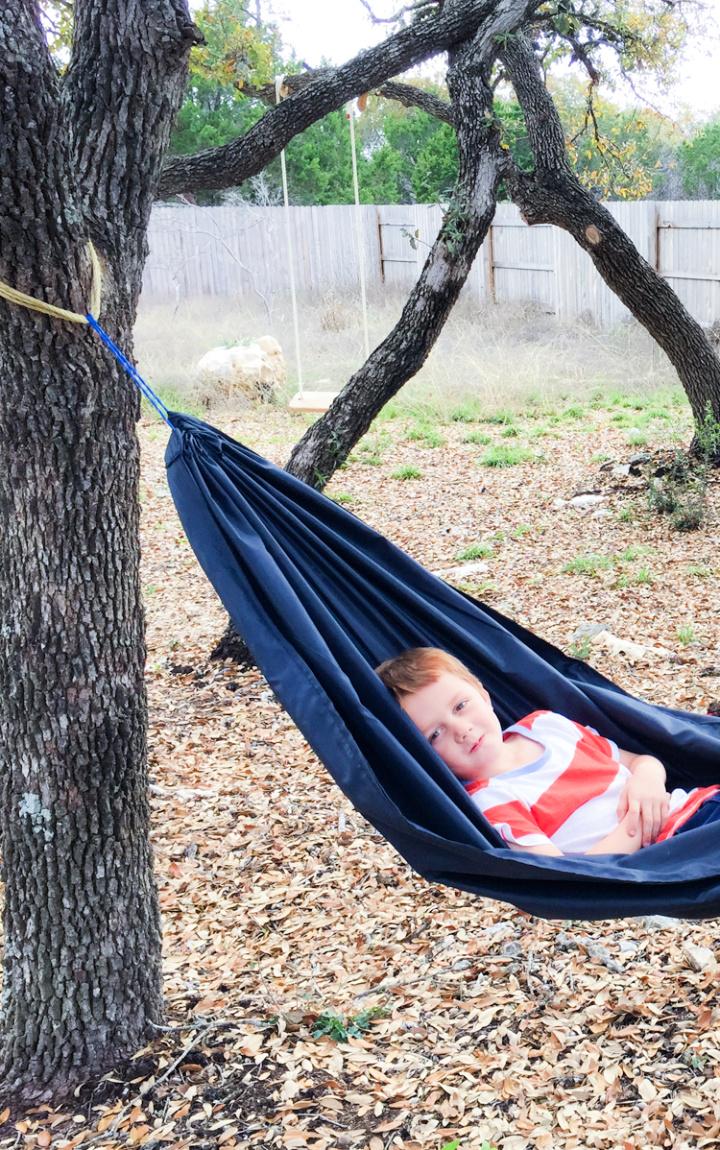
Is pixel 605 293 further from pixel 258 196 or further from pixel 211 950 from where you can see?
pixel 211 950

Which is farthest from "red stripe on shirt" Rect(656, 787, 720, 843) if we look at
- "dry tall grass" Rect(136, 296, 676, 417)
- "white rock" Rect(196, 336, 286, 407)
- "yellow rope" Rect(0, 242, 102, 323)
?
"white rock" Rect(196, 336, 286, 407)

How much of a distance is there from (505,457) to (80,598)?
16.2 ft

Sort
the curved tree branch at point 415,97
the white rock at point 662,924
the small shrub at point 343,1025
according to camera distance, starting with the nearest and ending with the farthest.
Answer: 1. the small shrub at point 343,1025
2. the white rock at point 662,924
3. the curved tree branch at point 415,97

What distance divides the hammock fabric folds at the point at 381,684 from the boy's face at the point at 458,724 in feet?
0.40

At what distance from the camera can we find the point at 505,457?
255 inches

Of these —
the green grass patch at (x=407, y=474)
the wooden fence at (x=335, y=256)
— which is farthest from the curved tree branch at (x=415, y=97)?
the wooden fence at (x=335, y=256)

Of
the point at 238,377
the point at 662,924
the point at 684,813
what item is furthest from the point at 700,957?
the point at 238,377

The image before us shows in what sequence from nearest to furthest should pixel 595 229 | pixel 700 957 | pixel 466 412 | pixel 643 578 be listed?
1. pixel 700 957
2. pixel 643 578
3. pixel 595 229
4. pixel 466 412

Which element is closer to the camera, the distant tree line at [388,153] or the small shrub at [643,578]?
the small shrub at [643,578]

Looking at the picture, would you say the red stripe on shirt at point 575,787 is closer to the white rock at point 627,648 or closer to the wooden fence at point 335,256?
the white rock at point 627,648

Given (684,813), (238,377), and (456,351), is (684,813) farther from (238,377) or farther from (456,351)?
(456,351)

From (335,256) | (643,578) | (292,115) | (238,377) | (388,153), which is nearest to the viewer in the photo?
(292,115)

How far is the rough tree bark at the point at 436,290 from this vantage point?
12.6 feet

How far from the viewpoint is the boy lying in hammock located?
1.77m
